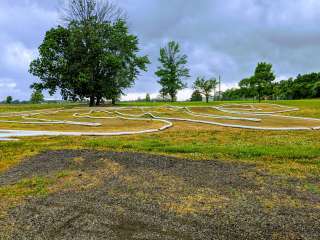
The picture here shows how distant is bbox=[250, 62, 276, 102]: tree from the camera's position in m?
39.6

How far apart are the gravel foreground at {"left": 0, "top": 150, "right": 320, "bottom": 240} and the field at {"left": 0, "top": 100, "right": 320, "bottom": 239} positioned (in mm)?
13

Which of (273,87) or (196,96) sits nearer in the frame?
(273,87)

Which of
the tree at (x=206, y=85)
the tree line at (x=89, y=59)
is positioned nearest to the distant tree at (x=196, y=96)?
the tree at (x=206, y=85)

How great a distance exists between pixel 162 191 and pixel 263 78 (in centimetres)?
3855

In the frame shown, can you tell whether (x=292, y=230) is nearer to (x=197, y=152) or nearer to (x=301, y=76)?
(x=197, y=152)

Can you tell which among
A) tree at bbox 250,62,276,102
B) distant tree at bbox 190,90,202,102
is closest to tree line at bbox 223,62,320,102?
tree at bbox 250,62,276,102

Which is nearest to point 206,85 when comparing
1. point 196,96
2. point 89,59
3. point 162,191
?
point 196,96

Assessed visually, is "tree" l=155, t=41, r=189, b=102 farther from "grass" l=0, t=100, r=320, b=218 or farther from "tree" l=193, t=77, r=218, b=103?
"grass" l=0, t=100, r=320, b=218

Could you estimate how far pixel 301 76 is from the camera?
73688 mm

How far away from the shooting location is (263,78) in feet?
130

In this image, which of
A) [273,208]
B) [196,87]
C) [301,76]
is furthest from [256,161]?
[301,76]

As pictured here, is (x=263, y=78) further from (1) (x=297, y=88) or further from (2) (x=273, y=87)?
(1) (x=297, y=88)

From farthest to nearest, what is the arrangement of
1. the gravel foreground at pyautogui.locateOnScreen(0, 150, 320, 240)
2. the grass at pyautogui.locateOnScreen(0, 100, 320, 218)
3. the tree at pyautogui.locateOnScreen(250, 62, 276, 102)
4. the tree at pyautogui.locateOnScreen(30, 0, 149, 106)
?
the tree at pyautogui.locateOnScreen(250, 62, 276, 102) < the tree at pyautogui.locateOnScreen(30, 0, 149, 106) < the grass at pyautogui.locateOnScreen(0, 100, 320, 218) < the gravel foreground at pyautogui.locateOnScreen(0, 150, 320, 240)

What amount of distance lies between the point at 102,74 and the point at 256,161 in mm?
28718
